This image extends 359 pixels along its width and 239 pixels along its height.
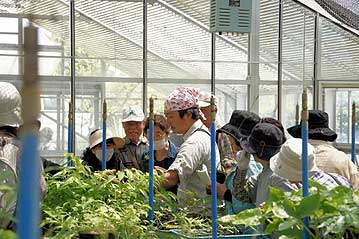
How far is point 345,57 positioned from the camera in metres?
5.88

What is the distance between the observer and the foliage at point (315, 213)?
133 cm

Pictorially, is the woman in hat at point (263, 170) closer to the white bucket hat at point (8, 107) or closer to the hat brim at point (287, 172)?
the hat brim at point (287, 172)

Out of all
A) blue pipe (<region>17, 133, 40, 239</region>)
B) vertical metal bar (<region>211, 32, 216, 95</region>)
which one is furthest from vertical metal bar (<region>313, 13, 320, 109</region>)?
blue pipe (<region>17, 133, 40, 239</region>)

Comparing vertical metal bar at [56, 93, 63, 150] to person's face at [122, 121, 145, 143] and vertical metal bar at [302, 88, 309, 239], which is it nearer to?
person's face at [122, 121, 145, 143]

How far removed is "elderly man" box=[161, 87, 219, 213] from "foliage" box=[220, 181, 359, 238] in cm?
106

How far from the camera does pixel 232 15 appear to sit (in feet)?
16.0

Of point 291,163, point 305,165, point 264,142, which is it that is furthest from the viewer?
point 264,142

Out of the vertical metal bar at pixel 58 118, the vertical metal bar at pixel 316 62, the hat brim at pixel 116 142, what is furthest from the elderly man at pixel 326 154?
the vertical metal bar at pixel 316 62

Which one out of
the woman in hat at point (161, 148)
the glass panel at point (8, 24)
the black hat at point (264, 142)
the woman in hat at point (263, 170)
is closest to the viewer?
the woman in hat at point (263, 170)

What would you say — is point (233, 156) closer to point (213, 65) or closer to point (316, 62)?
point (213, 65)

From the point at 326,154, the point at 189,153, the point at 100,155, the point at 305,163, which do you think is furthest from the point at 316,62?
the point at 305,163

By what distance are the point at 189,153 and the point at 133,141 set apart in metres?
1.14

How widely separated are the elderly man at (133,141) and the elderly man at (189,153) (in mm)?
845

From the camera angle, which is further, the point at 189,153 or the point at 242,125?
the point at 242,125
